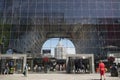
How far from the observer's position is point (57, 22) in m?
59.2

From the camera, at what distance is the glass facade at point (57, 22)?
2244 inches

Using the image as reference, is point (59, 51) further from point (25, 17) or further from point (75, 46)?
point (25, 17)

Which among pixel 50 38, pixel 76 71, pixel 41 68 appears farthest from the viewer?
pixel 50 38

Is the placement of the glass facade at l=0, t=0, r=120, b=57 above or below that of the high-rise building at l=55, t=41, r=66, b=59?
above

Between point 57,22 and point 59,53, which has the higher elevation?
point 57,22

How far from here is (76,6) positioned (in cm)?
6081

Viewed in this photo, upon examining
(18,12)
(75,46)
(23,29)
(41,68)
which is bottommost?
(41,68)

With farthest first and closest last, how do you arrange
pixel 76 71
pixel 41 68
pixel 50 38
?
pixel 50 38 < pixel 41 68 < pixel 76 71

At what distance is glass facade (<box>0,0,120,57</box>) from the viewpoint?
A: 57.0 meters

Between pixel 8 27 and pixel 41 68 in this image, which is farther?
pixel 8 27

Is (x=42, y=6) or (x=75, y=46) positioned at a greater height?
(x=42, y=6)

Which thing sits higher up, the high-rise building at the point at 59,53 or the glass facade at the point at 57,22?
the glass facade at the point at 57,22

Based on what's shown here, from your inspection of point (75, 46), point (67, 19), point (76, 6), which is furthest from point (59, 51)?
point (76, 6)

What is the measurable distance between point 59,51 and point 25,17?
10690 millimetres
